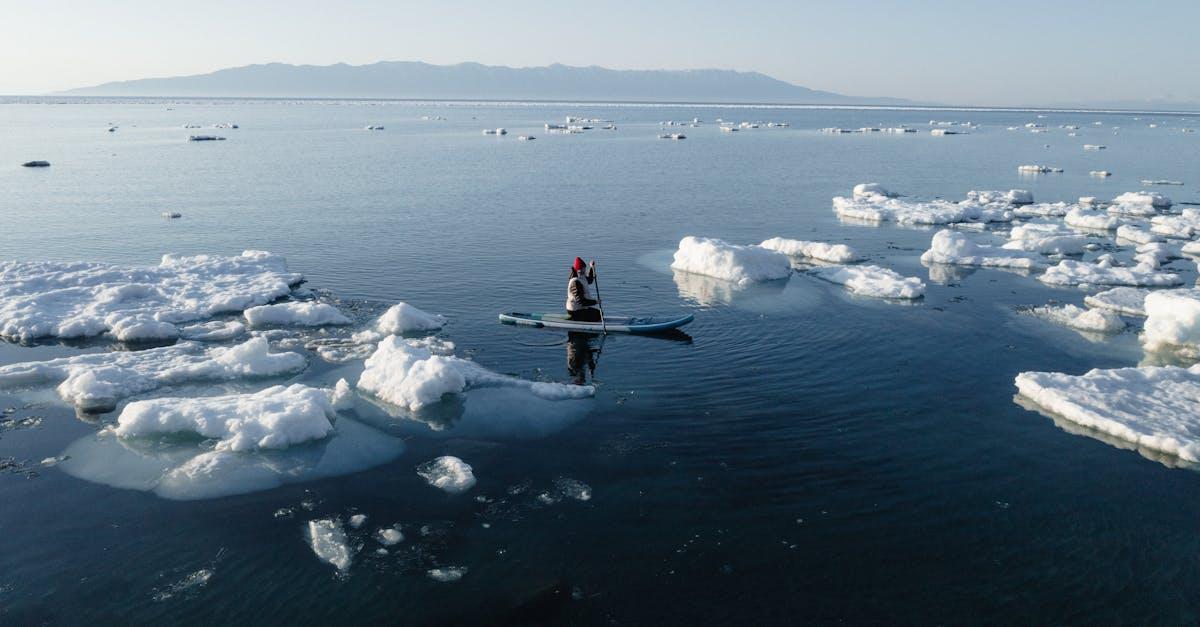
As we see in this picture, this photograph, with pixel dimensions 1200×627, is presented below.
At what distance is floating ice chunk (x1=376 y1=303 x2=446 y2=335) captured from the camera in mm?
23828

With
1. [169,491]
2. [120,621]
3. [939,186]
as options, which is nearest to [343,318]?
[169,491]

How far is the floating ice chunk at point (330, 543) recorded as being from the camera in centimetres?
1281

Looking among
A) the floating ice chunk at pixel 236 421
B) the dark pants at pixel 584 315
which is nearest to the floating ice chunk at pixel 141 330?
the floating ice chunk at pixel 236 421

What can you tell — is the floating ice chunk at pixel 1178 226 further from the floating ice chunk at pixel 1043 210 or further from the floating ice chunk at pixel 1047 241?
the floating ice chunk at pixel 1047 241

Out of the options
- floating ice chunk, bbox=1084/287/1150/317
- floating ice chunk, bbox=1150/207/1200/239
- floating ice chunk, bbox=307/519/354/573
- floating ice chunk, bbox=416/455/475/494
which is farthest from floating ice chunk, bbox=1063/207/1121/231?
floating ice chunk, bbox=307/519/354/573

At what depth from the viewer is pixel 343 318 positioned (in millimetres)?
25094

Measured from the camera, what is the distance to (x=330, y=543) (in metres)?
Answer: 13.2

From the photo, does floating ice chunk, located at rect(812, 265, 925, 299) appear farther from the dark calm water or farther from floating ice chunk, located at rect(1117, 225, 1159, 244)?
floating ice chunk, located at rect(1117, 225, 1159, 244)

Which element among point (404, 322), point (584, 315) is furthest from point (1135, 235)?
point (404, 322)

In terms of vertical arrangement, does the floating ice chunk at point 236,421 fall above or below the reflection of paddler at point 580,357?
above

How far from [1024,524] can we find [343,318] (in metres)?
19.3

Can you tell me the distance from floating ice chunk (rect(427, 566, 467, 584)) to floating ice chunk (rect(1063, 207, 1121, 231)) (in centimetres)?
4209

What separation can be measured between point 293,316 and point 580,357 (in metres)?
9.25

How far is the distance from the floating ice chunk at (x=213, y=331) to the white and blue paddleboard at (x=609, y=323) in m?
7.84
